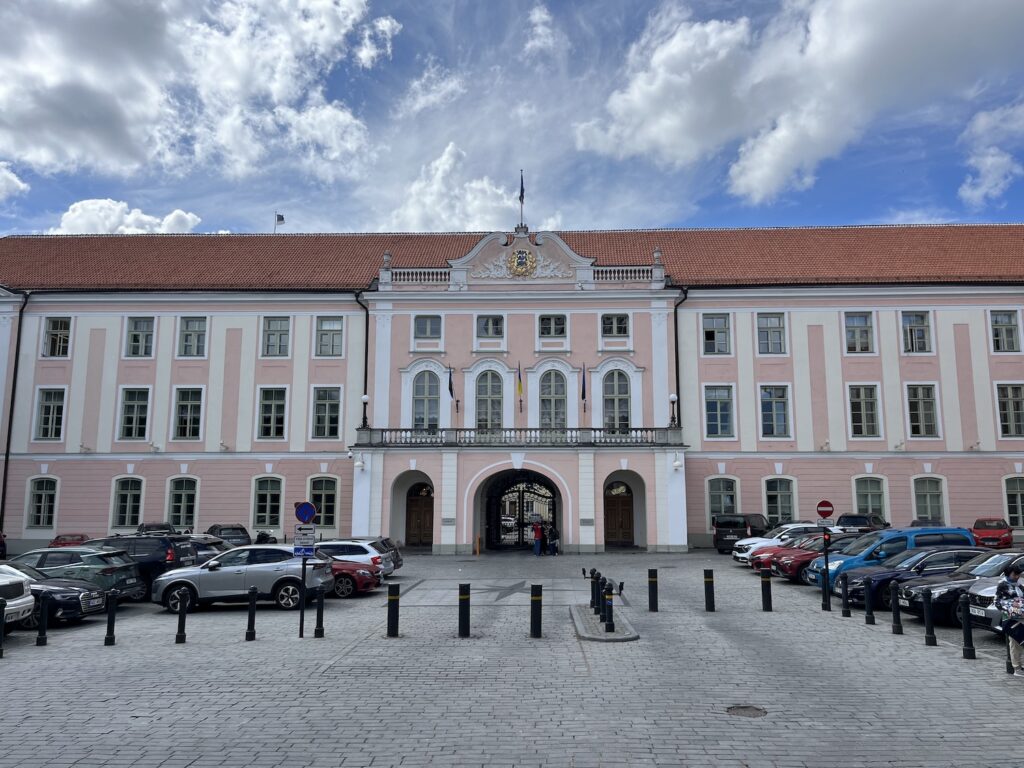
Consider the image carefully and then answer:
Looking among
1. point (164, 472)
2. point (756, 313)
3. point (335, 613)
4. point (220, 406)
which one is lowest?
point (335, 613)

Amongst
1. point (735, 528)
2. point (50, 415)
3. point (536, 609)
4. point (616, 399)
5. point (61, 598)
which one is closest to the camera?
point (536, 609)

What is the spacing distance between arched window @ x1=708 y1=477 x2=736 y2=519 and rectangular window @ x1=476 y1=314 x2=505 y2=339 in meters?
11.5

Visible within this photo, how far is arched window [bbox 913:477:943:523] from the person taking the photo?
114 ft

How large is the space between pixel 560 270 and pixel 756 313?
30.0 ft

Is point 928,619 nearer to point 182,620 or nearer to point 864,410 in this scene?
point 182,620

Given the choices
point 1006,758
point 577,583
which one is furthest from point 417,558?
point 1006,758

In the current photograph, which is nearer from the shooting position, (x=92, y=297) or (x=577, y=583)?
(x=577, y=583)

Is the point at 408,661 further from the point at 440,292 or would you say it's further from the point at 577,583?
the point at 440,292

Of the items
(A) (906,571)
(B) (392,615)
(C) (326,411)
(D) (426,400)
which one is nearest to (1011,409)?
(A) (906,571)

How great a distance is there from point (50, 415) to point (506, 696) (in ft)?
112

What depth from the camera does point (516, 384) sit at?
35.8 metres

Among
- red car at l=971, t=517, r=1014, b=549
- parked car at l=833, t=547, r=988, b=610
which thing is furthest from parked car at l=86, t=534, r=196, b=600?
red car at l=971, t=517, r=1014, b=549

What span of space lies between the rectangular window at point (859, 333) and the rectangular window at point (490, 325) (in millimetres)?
15610

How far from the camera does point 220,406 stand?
120 ft
